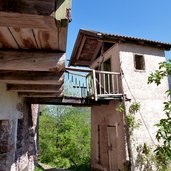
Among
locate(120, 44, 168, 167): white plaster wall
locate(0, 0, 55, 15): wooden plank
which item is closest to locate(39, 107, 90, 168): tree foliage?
locate(120, 44, 168, 167): white plaster wall

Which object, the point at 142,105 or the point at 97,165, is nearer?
the point at 142,105

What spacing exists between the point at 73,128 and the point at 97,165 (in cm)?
863

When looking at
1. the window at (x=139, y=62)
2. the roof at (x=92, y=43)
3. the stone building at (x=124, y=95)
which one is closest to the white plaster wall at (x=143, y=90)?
the stone building at (x=124, y=95)

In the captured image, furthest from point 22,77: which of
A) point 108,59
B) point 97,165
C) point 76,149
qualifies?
point 76,149

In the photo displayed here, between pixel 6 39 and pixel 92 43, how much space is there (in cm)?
999

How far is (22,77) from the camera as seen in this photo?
9.12 ft

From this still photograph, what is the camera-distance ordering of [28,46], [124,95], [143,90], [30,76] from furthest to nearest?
[143,90], [124,95], [30,76], [28,46]

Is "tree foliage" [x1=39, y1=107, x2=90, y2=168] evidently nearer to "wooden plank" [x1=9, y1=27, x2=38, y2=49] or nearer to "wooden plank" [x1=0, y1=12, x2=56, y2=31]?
"wooden plank" [x1=9, y1=27, x2=38, y2=49]

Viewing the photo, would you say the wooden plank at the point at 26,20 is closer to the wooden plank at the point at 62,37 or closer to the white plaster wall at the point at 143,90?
the wooden plank at the point at 62,37

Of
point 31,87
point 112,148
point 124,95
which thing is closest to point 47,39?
point 31,87

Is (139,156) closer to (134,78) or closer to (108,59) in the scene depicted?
(134,78)

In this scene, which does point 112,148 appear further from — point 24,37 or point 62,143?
point 62,143

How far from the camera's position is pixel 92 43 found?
1142cm

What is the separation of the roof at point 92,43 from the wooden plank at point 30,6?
7880 mm
